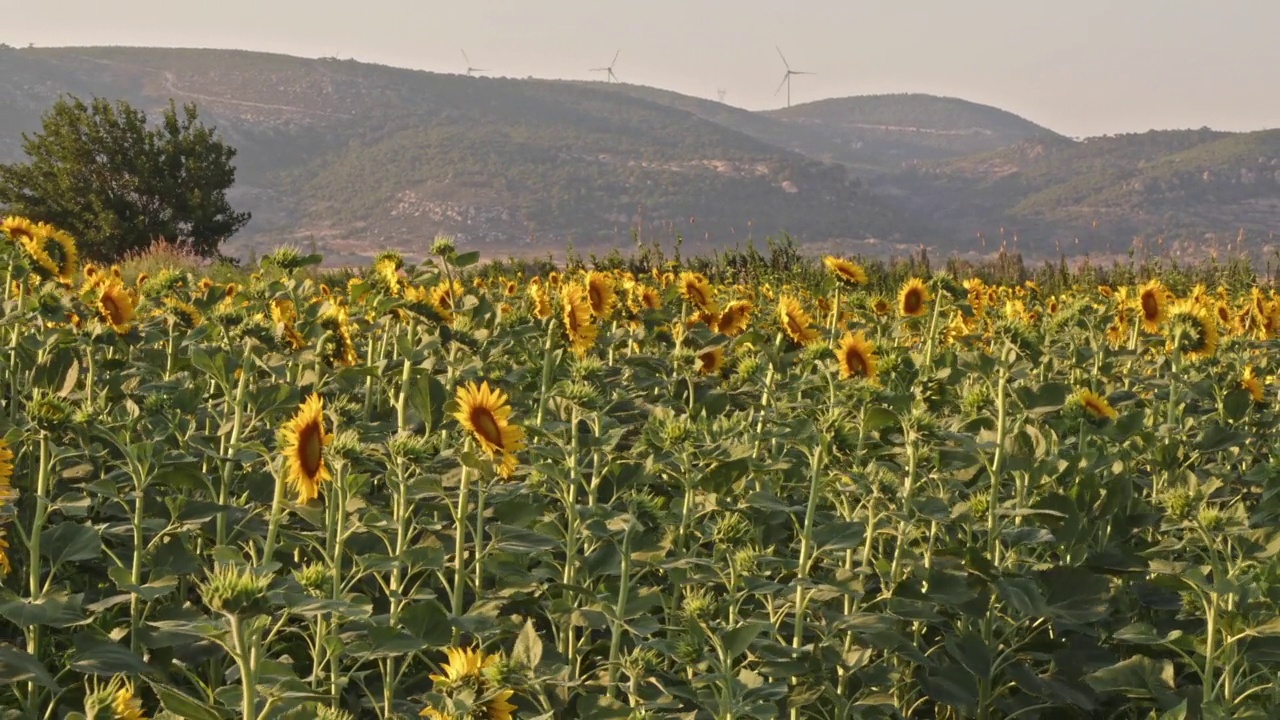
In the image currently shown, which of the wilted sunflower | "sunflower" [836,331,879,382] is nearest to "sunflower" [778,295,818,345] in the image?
"sunflower" [836,331,879,382]

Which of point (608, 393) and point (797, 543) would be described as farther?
point (608, 393)

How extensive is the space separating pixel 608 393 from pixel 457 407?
135 cm

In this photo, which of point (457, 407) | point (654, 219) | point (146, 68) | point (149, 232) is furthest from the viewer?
point (146, 68)

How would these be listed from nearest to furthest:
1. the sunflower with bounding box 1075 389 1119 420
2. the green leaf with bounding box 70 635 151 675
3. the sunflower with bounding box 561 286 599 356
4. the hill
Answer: the green leaf with bounding box 70 635 151 675 < the sunflower with bounding box 1075 389 1119 420 < the sunflower with bounding box 561 286 599 356 < the hill

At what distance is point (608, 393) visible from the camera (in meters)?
4.15

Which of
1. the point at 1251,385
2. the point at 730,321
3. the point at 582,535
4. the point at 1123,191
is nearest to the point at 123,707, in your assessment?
the point at 582,535

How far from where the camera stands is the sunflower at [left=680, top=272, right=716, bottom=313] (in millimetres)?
5355

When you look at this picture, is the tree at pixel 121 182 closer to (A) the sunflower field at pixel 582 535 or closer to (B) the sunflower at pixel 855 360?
(A) the sunflower field at pixel 582 535

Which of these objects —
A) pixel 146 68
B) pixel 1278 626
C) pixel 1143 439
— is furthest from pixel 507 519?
pixel 146 68

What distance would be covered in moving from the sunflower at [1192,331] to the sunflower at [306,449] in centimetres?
341

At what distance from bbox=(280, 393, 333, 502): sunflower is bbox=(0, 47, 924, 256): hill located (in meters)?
101

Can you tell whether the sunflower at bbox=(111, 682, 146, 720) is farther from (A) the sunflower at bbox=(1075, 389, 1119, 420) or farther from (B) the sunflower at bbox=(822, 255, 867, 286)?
(B) the sunflower at bbox=(822, 255, 867, 286)

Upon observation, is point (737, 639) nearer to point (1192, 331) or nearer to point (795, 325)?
point (795, 325)

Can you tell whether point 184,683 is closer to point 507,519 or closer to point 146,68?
point 507,519
